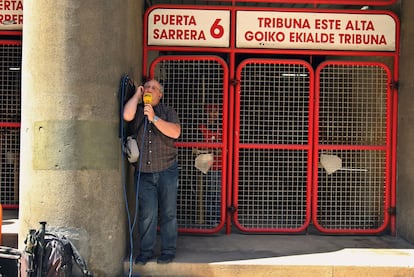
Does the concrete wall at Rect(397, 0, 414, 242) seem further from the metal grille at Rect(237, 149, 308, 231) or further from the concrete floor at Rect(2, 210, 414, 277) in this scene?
the metal grille at Rect(237, 149, 308, 231)

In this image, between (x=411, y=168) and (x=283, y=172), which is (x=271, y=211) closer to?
(x=283, y=172)

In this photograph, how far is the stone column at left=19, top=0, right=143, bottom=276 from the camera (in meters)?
4.04

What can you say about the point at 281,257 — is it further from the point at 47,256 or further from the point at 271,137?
the point at 47,256

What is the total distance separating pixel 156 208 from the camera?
14.8 ft

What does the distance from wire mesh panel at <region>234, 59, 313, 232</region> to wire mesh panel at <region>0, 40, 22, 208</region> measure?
306 centimetres

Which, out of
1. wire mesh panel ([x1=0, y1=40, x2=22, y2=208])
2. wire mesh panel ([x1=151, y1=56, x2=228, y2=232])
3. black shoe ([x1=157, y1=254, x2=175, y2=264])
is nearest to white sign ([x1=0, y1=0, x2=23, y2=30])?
wire mesh panel ([x1=0, y1=40, x2=22, y2=208])

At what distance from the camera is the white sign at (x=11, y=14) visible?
5727mm

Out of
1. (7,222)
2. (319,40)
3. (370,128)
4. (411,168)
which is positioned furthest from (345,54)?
(7,222)

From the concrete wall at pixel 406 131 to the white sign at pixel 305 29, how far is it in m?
0.32

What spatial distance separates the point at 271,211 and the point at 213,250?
111 centimetres

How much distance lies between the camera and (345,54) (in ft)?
18.4

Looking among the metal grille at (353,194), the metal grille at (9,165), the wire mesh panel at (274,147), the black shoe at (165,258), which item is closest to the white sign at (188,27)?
the wire mesh panel at (274,147)

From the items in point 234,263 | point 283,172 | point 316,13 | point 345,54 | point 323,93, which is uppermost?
point 316,13

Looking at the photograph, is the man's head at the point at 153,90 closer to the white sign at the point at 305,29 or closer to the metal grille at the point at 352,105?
the white sign at the point at 305,29
